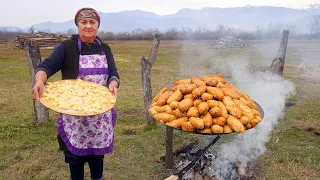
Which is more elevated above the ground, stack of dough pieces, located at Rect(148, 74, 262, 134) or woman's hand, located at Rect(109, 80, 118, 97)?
woman's hand, located at Rect(109, 80, 118, 97)

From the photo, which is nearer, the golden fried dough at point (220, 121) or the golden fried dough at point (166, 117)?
the golden fried dough at point (220, 121)

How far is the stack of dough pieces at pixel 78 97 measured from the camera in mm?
2906

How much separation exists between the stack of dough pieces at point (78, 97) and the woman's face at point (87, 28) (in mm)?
537

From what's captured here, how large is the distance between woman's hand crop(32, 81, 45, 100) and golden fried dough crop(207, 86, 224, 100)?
201cm

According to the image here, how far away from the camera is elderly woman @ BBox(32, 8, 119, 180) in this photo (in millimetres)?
3166

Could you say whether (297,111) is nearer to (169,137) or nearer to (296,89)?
(296,89)

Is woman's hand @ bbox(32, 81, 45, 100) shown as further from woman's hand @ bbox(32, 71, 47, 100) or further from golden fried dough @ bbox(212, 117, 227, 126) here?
golden fried dough @ bbox(212, 117, 227, 126)

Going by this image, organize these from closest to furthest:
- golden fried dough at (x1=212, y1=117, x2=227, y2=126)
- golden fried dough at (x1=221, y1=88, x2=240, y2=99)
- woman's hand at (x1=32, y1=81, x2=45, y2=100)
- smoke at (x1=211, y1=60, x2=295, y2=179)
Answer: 1. woman's hand at (x1=32, y1=81, x2=45, y2=100)
2. golden fried dough at (x1=212, y1=117, x2=227, y2=126)
3. golden fried dough at (x1=221, y1=88, x2=240, y2=99)
4. smoke at (x1=211, y1=60, x2=295, y2=179)

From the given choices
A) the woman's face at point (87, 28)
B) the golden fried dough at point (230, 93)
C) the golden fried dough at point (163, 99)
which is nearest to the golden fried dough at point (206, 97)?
the golden fried dough at point (230, 93)

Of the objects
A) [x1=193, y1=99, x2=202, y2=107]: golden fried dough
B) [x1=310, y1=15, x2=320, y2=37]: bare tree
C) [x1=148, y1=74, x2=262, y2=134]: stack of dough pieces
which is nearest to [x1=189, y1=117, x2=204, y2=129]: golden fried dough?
[x1=148, y1=74, x2=262, y2=134]: stack of dough pieces

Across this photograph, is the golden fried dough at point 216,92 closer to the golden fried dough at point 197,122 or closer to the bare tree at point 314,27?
the golden fried dough at point 197,122

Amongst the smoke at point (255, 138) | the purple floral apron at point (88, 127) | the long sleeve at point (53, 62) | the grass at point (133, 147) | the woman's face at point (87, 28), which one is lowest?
the grass at point (133, 147)

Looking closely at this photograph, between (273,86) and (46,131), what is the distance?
21.7 ft

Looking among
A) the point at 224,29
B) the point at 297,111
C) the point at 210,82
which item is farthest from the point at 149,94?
the point at 224,29
